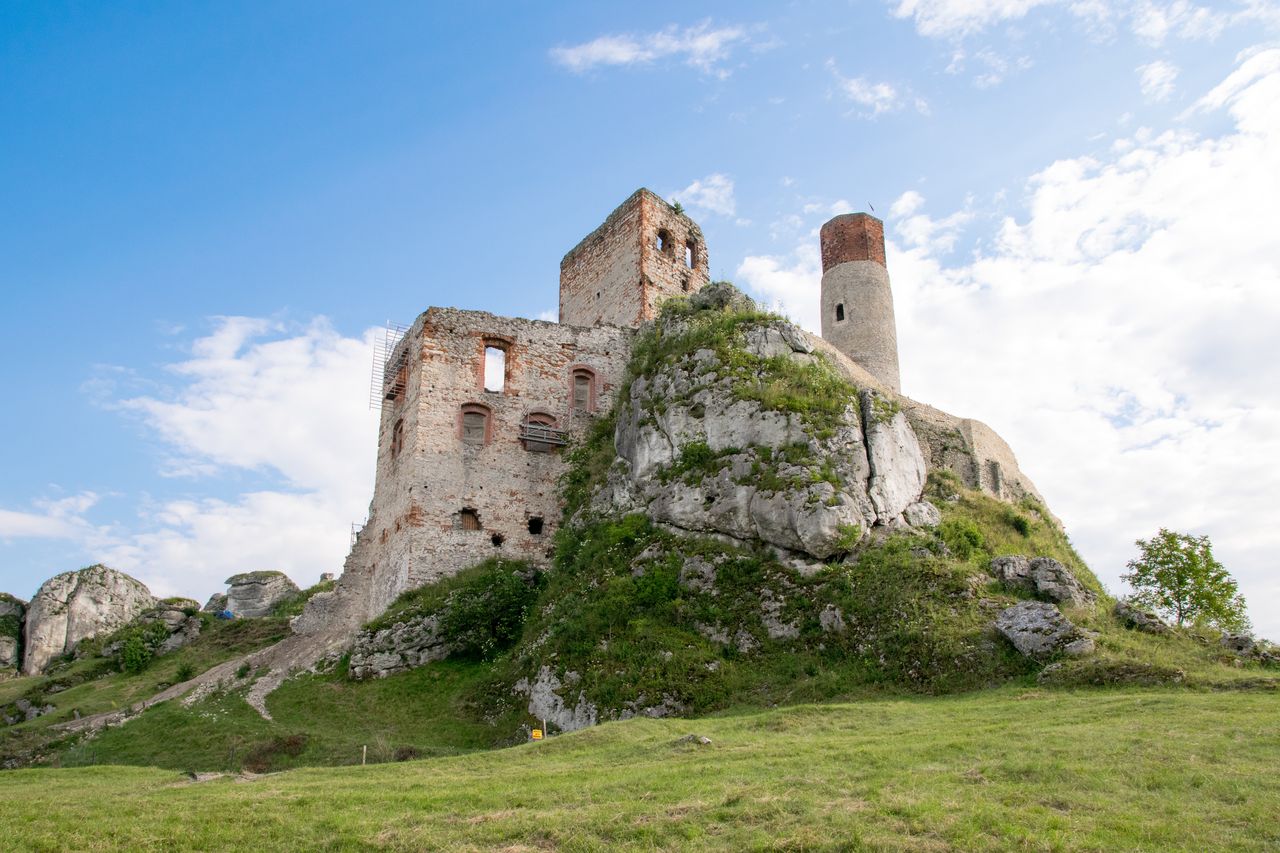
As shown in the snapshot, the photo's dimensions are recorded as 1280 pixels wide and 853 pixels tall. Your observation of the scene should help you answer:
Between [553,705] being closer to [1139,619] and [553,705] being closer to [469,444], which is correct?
[469,444]

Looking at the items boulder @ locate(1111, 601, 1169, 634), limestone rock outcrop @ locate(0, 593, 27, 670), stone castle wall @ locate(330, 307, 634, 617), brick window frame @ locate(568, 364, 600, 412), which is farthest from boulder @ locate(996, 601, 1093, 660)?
limestone rock outcrop @ locate(0, 593, 27, 670)

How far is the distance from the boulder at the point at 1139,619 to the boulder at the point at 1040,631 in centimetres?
193

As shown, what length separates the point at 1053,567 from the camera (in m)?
22.4

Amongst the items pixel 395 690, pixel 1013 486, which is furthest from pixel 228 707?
pixel 1013 486

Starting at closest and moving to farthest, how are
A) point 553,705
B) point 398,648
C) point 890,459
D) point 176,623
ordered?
point 553,705 → point 890,459 → point 398,648 → point 176,623

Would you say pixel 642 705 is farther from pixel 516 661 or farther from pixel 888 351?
pixel 888 351

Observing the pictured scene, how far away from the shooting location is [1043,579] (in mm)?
22219

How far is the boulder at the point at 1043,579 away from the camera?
21828mm

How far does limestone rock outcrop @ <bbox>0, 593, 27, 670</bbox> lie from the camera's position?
40.6 meters

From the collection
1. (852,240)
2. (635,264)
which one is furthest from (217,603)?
(852,240)

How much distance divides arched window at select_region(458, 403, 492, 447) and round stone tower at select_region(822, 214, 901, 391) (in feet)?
A: 54.8

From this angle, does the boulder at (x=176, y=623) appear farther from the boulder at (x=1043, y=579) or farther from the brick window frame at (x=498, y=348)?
the boulder at (x=1043, y=579)

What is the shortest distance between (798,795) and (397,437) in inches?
912

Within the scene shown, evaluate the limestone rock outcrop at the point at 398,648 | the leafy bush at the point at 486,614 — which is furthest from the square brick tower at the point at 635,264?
the limestone rock outcrop at the point at 398,648
